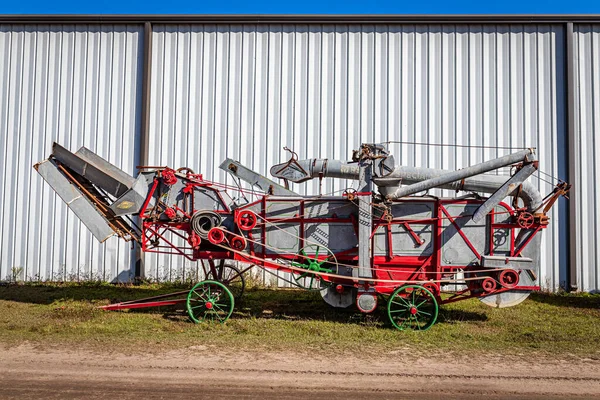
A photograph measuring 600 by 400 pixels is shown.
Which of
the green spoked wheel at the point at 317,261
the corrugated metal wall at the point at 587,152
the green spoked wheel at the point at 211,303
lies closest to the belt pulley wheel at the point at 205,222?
the green spoked wheel at the point at 211,303

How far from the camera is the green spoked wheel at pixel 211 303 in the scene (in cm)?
852

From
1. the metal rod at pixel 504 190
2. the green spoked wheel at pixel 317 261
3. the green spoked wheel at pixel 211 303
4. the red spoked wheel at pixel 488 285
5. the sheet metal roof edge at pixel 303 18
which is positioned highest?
the sheet metal roof edge at pixel 303 18

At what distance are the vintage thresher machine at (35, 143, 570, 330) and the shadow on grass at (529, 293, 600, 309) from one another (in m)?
3.29

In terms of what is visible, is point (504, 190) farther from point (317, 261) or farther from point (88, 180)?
point (88, 180)

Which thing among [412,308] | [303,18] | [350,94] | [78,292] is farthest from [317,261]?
[303,18]

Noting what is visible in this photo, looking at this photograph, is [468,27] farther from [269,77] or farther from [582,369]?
[582,369]

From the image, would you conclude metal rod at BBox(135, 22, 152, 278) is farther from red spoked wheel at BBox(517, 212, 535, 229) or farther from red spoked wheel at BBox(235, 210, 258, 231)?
red spoked wheel at BBox(517, 212, 535, 229)

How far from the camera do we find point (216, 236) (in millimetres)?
8625

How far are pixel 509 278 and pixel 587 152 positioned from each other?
22.1 feet

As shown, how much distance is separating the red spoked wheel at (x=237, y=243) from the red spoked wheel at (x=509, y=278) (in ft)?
14.9

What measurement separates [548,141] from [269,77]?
7874mm

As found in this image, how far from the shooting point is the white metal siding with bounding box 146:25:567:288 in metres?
13.0

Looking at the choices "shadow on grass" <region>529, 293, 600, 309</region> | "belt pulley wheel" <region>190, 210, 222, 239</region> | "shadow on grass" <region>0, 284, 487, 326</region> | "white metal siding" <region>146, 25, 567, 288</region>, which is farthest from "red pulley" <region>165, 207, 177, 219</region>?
"shadow on grass" <region>529, 293, 600, 309</region>

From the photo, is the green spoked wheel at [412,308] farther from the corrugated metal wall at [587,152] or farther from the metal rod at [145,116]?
the metal rod at [145,116]
